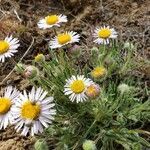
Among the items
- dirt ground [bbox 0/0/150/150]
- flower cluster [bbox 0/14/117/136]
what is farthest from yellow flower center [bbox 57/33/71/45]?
dirt ground [bbox 0/0/150/150]

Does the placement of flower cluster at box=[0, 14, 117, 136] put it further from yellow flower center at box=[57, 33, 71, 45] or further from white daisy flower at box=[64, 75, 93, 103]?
yellow flower center at box=[57, 33, 71, 45]

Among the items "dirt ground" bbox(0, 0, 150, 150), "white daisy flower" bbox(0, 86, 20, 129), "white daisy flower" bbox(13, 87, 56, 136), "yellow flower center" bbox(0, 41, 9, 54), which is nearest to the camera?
"white daisy flower" bbox(13, 87, 56, 136)

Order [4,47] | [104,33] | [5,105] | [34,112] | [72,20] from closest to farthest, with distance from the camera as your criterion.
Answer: [34,112] < [5,105] < [4,47] < [104,33] < [72,20]

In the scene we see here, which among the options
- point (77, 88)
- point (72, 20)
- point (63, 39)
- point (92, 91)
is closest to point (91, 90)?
point (92, 91)

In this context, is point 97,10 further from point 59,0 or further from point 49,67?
point 49,67

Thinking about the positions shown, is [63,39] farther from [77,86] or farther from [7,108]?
[7,108]

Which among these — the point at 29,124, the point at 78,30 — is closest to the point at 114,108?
the point at 29,124
